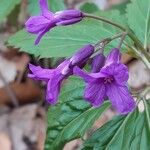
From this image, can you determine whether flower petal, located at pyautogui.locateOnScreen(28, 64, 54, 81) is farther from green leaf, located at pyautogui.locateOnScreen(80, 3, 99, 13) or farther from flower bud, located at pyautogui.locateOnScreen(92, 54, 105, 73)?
green leaf, located at pyautogui.locateOnScreen(80, 3, 99, 13)

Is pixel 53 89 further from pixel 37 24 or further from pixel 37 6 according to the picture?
pixel 37 6

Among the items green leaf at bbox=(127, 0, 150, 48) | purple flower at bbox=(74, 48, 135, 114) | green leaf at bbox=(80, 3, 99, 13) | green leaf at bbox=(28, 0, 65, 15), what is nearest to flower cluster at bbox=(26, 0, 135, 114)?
purple flower at bbox=(74, 48, 135, 114)

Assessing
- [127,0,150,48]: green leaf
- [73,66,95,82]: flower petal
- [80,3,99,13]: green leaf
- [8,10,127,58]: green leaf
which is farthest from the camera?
[80,3,99,13]: green leaf

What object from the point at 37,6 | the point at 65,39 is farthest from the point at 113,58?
the point at 37,6

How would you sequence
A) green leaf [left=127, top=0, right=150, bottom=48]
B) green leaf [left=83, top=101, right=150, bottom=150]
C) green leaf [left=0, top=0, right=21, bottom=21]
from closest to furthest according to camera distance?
green leaf [left=83, top=101, right=150, bottom=150] < green leaf [left=127, top=0, right=150, bottom=48] < green leaf [left=0, top=0, right=21, bottom=21]

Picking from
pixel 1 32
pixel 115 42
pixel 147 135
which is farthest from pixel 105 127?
pixel 1 32

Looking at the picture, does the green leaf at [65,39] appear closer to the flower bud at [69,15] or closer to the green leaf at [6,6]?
the green leaf at [6,6]

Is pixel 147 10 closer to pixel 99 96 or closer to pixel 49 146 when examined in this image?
pixel 49 146

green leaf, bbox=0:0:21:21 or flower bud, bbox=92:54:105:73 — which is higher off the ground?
flower bud, bbox=92:54:105:73

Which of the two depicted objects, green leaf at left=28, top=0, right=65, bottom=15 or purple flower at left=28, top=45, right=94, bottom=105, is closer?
purple flower at left=28, top=45, right=94, bottom=105

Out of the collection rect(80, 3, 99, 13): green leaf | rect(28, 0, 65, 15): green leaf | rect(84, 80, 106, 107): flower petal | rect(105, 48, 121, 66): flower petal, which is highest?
rect(105, 48, 121, 66): flower petal
